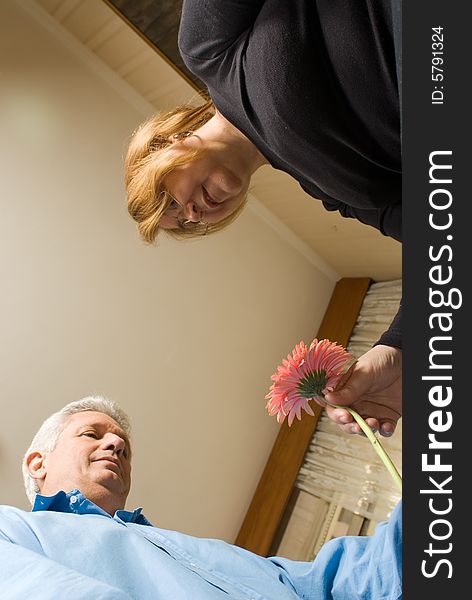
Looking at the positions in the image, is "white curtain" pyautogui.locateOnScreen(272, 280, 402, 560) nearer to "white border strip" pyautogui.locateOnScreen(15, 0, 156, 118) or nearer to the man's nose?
the man's nose

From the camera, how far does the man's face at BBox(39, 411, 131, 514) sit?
5.98 feet

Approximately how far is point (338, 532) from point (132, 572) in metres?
2.20

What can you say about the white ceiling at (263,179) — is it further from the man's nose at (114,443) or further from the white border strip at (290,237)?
the man's nose at (114,443)

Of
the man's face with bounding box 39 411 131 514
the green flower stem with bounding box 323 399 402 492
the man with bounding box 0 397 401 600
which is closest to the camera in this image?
the green flower stem with bounding box 323 399 402 492

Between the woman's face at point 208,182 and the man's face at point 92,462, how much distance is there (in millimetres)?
956

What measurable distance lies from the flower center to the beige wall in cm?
234

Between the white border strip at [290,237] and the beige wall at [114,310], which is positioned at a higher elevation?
the white border strip at [290,237]

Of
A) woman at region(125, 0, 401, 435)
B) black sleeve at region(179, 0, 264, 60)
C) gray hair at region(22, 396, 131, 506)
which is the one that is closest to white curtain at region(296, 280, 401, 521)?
gray hair at region(22, 396, 131, 506)

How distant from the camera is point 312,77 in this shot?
33.2 inches

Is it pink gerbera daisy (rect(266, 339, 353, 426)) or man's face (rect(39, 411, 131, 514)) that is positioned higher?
pink gerbera daisy (rect(266, 339, 353, 426))

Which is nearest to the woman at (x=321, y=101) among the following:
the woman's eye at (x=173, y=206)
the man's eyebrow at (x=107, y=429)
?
the woman's eye at (x=173, y=206)

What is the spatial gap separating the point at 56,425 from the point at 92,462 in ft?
0.74

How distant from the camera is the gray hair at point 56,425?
1.98m

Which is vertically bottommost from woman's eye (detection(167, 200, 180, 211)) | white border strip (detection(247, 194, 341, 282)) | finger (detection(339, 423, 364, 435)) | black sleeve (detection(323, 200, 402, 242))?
finger (detection(339, 423, 364, 435))
